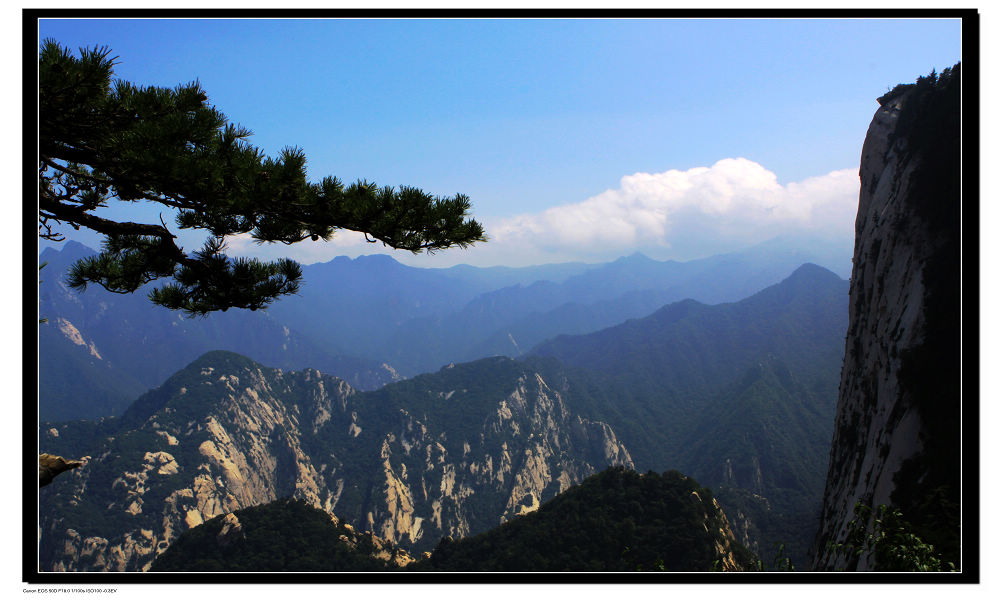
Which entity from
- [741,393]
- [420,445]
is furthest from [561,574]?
[741,393]

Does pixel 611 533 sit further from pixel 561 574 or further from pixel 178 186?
pixel 178 186

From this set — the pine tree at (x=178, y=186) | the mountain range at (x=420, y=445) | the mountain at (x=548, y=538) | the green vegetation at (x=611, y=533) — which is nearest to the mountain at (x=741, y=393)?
the mountain range at (x=420, y=445)

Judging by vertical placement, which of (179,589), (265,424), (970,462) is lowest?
(265,424)

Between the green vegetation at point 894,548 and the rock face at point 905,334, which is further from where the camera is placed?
the rock face at point 905,334

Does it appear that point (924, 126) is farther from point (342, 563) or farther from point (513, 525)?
point (342, 563)

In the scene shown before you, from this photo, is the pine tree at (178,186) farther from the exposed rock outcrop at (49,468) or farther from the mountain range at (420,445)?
the mountain range at (420,445)

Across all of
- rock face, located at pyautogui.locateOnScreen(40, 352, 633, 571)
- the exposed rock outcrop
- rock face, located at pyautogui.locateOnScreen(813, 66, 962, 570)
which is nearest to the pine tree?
the exposed rock outcrop

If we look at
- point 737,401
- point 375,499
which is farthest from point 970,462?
point 737,401
